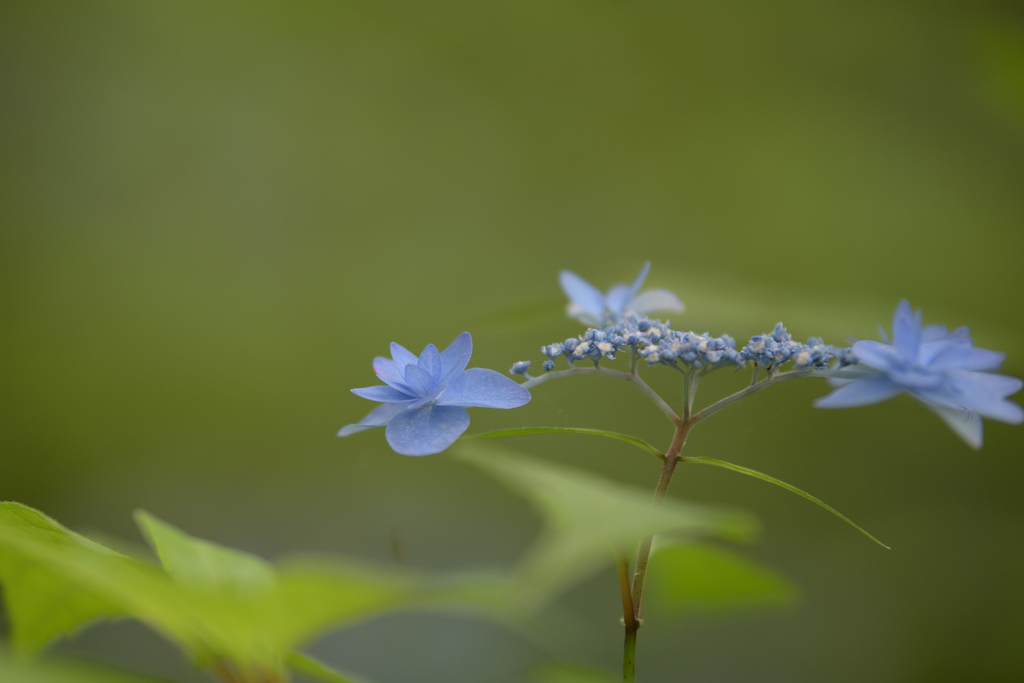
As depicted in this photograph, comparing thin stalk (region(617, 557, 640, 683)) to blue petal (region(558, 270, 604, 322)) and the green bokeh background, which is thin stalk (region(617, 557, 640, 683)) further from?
the green bokeh background

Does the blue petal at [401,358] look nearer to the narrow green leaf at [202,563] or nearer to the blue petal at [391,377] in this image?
the blue petal at [391,377]

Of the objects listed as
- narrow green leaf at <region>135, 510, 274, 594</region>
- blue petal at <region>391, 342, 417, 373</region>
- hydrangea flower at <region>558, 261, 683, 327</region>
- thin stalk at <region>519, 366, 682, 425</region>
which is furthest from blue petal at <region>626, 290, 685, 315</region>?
narrow green leaf at <region>135, 510, 274, 594</region>

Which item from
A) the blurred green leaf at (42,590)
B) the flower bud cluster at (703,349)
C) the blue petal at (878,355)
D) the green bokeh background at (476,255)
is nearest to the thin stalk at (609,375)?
the flower bud cluster at (703,349)

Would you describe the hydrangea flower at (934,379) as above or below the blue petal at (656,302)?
below

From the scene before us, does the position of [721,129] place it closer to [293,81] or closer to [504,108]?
[504,108]

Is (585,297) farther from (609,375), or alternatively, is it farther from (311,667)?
(311,667)

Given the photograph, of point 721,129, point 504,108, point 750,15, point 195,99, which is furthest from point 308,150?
point 750,15

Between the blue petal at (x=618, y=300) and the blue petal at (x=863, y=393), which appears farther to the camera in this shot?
the blue petal at (x=618, y=300)

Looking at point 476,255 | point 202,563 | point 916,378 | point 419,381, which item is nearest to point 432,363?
point 419,381
